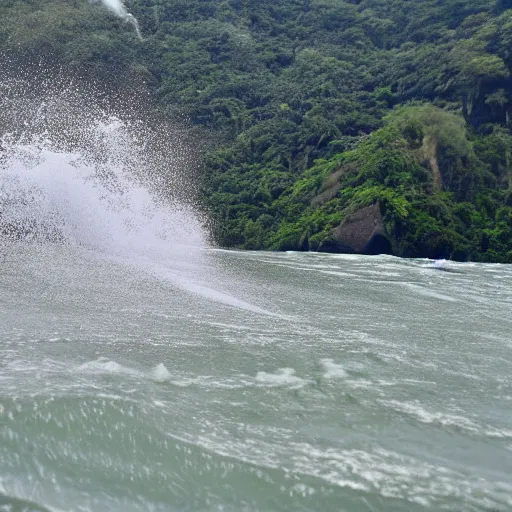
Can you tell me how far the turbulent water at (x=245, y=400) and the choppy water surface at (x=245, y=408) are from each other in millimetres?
20

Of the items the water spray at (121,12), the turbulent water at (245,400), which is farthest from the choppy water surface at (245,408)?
the water spray at (121,12)

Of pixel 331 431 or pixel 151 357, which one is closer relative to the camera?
pixel 331 431

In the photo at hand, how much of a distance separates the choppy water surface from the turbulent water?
2cm

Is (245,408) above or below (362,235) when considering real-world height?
below

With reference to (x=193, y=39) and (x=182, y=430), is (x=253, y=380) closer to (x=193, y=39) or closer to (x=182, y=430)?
(x=182, y=430)

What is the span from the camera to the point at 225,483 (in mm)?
5680

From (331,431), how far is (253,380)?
5.83 feet

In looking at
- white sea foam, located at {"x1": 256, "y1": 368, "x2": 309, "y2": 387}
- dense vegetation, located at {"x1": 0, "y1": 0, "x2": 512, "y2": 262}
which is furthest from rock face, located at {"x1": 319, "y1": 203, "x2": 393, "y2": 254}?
white sea foam, located at {"x1": 256, "y1": 368, "x2": 309, "y2": 387}

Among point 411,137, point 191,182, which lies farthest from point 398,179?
point 191,182

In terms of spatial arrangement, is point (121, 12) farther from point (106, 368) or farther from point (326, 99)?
point (106, 368)

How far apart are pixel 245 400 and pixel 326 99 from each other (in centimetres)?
7535

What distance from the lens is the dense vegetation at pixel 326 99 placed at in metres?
55.3

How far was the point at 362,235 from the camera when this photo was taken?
1954 inches

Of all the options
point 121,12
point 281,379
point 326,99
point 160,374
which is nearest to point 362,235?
point 326,99
